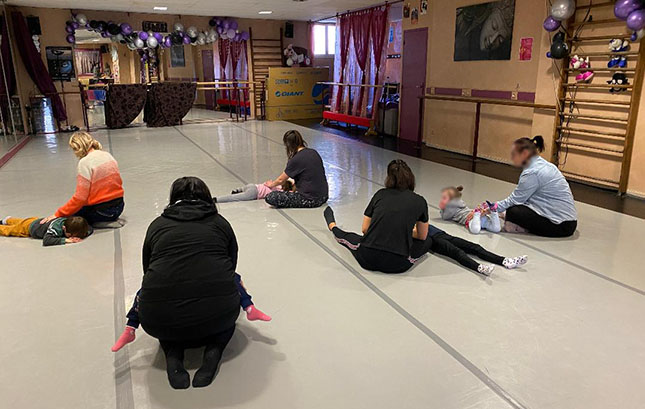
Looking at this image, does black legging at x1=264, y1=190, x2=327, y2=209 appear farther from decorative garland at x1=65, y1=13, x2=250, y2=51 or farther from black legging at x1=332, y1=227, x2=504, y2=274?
decorative garland at x1=65, y1=13, x2=250, y2=51

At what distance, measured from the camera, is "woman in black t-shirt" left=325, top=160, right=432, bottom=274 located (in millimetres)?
3113

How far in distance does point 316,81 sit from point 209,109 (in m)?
5.33

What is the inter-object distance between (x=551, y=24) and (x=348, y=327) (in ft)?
17.9

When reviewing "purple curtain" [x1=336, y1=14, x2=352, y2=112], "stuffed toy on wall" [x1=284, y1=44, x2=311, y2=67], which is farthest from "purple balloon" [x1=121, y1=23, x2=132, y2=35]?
"purple curtain" [x1=336, y1=14, x2=352, y2=112]

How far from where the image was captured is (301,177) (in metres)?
4.91

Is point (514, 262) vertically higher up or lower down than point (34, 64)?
lower down

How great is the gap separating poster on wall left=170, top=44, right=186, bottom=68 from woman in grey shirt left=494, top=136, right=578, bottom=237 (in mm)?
16108

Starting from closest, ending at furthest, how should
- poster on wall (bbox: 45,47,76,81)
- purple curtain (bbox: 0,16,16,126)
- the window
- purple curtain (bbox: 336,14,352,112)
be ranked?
purple curtain (bbox: 0,16,16,126) → poster on wall (bbox: 45,47,76,81) → purple curtain (bbox: 336,14,352,112) → the window

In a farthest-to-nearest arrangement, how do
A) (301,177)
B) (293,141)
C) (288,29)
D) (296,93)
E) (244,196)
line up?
(288,29) → (296,93) → (244,196) → (301,177) → (293,141)

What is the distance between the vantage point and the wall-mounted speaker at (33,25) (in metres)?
10.8

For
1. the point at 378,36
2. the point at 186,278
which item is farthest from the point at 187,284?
the point at 378,36

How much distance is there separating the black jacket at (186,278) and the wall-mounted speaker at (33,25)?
36.5 feet

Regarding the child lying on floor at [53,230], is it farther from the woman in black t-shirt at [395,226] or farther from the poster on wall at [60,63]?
the poster on wall at [60,63]

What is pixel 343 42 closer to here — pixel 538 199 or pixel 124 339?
pixel 538 199
